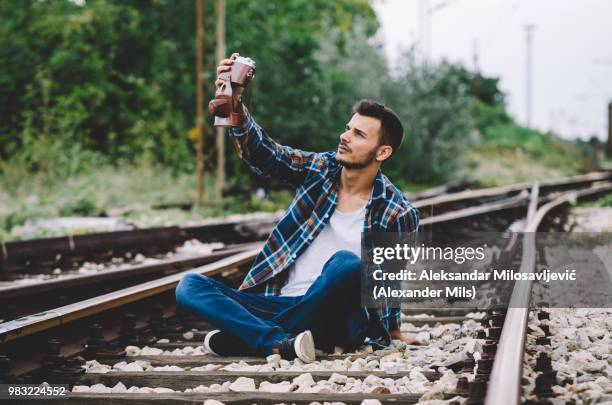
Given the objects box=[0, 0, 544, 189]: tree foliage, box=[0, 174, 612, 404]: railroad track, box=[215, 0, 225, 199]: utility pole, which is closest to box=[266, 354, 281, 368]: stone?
box=[0, 174, 612, 404]: railroad track

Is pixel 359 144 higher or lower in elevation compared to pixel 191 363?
higher

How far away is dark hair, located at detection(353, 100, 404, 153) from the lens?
3855 mm

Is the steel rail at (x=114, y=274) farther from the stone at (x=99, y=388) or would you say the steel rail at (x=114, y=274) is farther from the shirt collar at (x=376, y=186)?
the shirt collar at (x=376, y=186)

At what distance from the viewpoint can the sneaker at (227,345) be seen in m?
3.65

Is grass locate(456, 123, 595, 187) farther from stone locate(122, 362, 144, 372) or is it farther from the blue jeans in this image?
stone locate(122, 362, 144, 372)

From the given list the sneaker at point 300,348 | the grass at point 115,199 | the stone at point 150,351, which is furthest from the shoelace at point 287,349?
the grass at point 115,199

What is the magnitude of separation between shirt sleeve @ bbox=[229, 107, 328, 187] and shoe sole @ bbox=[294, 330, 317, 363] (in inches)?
36.9

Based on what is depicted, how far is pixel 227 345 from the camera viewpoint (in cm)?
365

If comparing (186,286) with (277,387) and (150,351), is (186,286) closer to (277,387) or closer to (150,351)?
(150,351)

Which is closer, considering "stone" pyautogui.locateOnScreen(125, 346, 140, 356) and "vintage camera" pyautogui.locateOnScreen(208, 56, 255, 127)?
"vintage camera" pyautogui.locateOnScreen(208, 56, 255, 127)

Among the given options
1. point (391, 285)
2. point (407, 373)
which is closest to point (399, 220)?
point (391, 285)

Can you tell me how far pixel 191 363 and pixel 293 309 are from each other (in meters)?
0.55

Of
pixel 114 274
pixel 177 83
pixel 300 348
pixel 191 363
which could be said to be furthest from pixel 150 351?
pixel 177 83

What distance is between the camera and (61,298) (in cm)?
468
